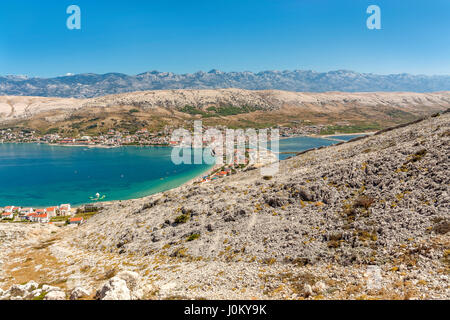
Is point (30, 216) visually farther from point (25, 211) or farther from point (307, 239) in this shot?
point (307, 239)

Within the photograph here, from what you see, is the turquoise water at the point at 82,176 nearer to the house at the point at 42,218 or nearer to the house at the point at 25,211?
the house at the point at 25,211

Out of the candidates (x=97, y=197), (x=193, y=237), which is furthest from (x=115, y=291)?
(x=97, y=197)

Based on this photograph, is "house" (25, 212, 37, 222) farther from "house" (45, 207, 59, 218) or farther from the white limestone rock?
the white limestone rock

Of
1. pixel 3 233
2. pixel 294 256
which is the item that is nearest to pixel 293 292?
pixel 294 256

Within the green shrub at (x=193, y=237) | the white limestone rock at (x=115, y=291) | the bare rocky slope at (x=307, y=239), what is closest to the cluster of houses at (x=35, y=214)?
the bare rocky slope at (x=307, y=239)
